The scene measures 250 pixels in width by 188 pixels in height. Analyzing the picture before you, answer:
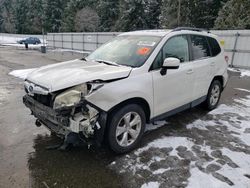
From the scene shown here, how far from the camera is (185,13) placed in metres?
29.3

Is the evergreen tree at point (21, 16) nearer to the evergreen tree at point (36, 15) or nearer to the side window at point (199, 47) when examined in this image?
the evergreen tree at point (36, 15)

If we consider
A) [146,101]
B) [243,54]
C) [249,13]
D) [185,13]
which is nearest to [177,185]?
[146,101]

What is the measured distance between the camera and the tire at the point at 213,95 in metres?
5.22


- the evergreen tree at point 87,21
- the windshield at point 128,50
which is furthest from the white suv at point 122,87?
the evergreen tree at point 87,21

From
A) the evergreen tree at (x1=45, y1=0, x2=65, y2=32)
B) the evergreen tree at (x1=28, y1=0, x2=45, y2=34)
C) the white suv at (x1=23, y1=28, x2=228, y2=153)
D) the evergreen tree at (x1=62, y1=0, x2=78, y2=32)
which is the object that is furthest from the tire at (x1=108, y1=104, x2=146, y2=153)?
the evergreen tree at (x1=28, y1=0, x2=45, y2=34)

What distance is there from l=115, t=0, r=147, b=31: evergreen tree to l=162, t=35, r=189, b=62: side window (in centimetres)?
3181

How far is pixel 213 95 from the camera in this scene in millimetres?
5414

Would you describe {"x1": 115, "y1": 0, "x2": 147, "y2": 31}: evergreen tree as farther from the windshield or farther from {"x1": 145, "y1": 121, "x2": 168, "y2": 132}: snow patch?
{"x1": 145, "y1": 121, "x2": 168, "y2": 132}: snow patch

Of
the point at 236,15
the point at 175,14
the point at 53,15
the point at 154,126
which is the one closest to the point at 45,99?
the point at 154,126

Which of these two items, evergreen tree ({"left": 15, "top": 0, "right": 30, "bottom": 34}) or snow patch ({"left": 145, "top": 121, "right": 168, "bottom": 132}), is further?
evergreen tree ({"left": 15, "top": 0, "right": 30, "bottom": 34})

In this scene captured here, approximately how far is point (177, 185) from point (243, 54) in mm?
10774

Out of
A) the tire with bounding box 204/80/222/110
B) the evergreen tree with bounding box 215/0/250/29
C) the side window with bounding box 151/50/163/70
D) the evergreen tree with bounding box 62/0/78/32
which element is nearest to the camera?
the side window with bounding box 151/50/163/70

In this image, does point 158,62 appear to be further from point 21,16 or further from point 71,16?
point 21,16

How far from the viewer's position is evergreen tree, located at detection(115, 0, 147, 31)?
34156 mm
